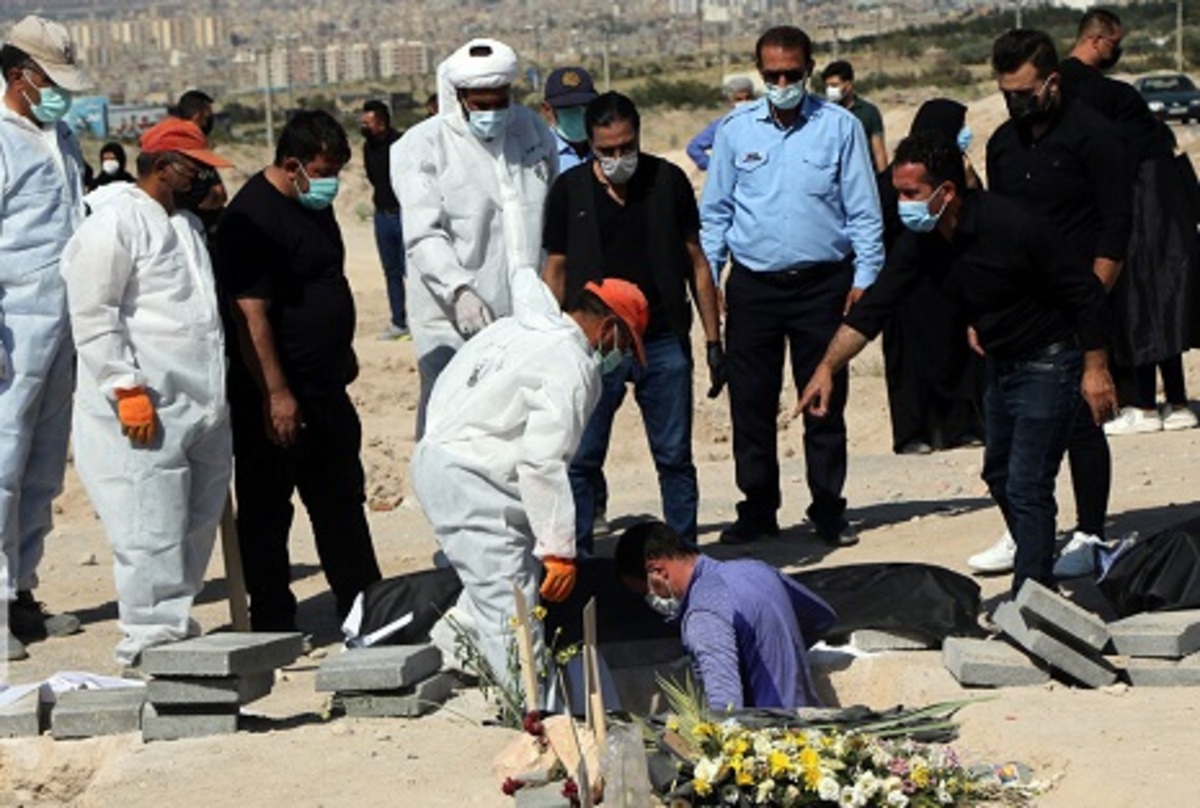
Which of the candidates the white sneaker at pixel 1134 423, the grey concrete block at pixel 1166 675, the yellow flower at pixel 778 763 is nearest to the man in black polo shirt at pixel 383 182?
the white sneaker at pixel 1134 423

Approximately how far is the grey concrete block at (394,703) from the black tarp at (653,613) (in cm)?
64

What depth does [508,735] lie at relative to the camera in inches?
302

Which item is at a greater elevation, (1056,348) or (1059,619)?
(1056,348)

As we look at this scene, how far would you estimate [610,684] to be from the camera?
27.3ft

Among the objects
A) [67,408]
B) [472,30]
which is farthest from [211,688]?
[472,30]

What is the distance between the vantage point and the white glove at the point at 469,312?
950cm

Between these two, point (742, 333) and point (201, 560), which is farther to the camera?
point (742, 333)

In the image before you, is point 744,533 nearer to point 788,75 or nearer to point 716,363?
point 716,363

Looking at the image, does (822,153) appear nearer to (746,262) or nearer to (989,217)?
(746,262)

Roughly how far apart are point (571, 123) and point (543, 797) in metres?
5.28

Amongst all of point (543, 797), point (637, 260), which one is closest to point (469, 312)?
point (637, 260)

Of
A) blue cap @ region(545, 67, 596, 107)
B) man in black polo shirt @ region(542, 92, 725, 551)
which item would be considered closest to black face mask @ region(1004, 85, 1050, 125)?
man in black polo shirt @ region(542, 92, 725, 551)

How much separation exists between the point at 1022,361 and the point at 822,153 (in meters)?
2.09

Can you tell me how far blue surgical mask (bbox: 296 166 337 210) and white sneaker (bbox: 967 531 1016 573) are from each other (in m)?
2.83
